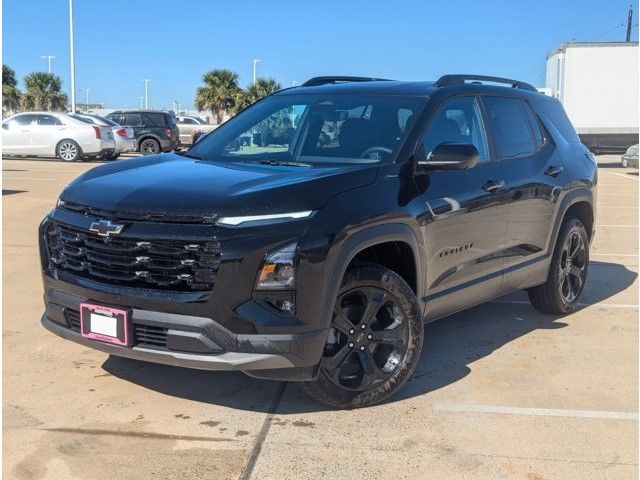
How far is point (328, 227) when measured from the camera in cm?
361

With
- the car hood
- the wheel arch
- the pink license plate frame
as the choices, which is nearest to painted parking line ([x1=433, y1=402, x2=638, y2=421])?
the wheel arch

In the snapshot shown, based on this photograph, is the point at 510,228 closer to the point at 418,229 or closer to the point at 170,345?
the point at 418,229

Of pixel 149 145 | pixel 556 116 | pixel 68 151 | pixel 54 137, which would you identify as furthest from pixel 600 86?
pixel 556 116

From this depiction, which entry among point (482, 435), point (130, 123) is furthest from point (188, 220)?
point (130, 123)

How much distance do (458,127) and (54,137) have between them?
19202mm

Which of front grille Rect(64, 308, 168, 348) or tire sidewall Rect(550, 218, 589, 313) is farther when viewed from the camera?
tire sidewall Rect(550, 218, 589, 313)

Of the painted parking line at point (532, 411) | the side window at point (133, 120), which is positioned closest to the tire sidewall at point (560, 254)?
the painted parking line at point (532, 411)

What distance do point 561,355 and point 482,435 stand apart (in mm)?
1583

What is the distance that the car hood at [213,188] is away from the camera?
3547 mm

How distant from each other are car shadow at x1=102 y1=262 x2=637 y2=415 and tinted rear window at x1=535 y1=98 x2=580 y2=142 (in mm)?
1524

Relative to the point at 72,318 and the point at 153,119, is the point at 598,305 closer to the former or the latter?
the point at 72,318

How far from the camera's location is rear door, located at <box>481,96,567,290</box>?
5.18 m

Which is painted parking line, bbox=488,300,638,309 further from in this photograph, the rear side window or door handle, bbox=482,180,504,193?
the rear side window

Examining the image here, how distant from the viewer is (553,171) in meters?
5.66
